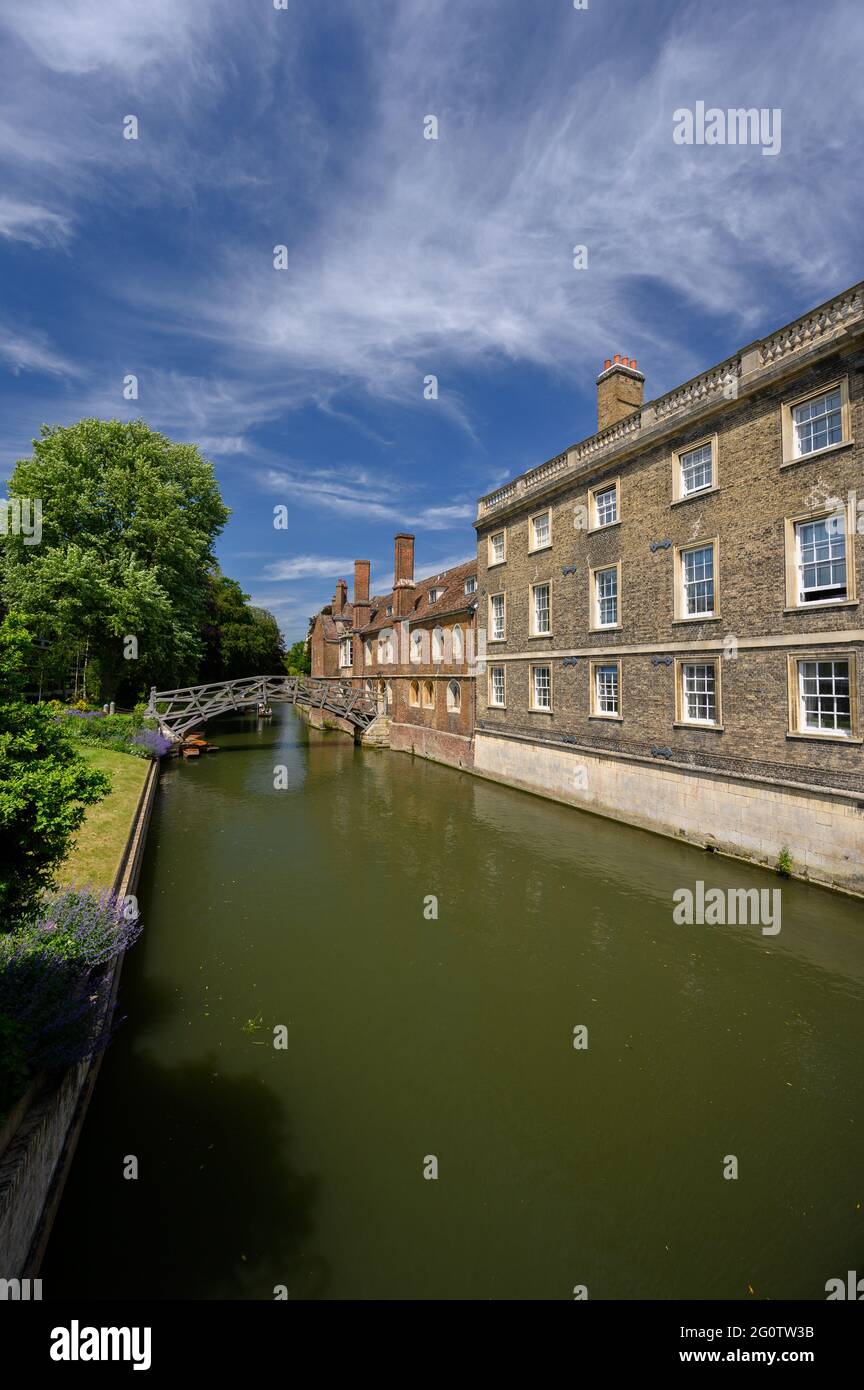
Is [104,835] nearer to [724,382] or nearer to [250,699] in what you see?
[724,382]

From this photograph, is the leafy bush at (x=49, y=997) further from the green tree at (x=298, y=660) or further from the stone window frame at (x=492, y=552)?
the green tree at (x=298, y=660)

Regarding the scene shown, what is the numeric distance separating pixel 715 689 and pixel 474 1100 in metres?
10.4

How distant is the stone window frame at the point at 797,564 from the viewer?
10359 mm

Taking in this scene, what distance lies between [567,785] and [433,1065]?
1261 cm

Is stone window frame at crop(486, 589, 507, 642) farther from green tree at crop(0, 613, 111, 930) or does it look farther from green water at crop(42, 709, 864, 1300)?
green tree at crop(0, 613, 111, 930)

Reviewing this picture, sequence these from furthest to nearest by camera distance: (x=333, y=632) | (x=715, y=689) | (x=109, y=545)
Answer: (x=333, y=632)
(x=109, y=545)
(x=715, y=689)

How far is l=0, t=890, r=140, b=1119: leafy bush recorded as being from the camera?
3.85 meters

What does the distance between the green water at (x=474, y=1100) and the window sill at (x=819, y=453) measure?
8090mm

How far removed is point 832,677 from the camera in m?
10.8

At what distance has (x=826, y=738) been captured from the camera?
1077 centimetres

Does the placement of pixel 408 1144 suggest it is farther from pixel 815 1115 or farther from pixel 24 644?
pixel 24 644

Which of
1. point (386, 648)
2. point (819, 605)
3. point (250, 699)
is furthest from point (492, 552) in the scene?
point (250, 699)
